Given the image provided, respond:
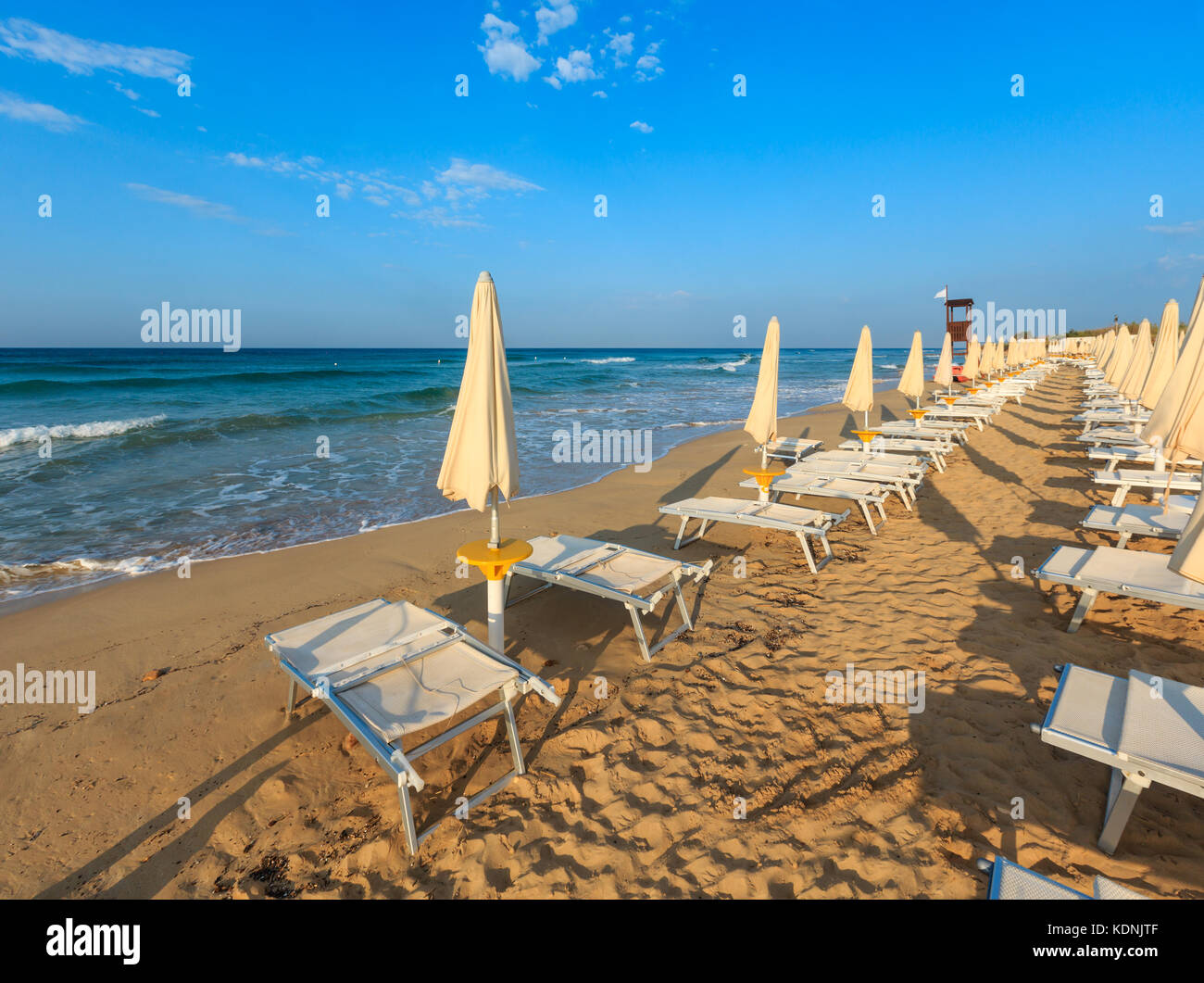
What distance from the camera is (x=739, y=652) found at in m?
4.55

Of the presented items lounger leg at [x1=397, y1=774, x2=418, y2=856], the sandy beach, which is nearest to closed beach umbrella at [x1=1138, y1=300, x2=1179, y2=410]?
the sandy beach

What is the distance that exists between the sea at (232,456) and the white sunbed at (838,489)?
173 inches

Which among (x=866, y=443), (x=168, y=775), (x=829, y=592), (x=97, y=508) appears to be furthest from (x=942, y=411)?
(x=97, y=508)

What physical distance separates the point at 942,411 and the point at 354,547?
15316 mm

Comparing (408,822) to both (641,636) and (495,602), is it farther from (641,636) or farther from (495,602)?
(641,636)

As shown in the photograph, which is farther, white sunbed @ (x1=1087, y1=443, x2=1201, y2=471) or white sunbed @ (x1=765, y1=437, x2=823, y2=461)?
white sunbed @ (x1=765, y1=437, x2=823, y2=461)

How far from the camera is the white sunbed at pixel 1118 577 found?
13.1 ft

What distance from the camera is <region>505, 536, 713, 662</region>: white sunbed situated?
450cm

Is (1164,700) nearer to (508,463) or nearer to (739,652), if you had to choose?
(739,652)

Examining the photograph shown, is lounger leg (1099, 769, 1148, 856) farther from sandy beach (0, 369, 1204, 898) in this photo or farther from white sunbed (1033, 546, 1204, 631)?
white sunbed (1033, 546, 1204, 631)

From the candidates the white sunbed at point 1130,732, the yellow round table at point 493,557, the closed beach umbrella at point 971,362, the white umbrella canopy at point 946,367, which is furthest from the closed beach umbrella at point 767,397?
the closed beach umbrella at point 971,362

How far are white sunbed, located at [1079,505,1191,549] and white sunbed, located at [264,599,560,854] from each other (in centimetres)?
591

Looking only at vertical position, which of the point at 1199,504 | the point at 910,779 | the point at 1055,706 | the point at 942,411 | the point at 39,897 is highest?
the point at 942,411

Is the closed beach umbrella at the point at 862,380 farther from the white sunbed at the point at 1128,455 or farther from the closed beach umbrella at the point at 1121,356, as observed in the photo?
the closed beach umbrella at the point at 1121,356
